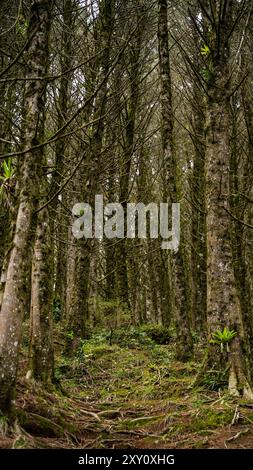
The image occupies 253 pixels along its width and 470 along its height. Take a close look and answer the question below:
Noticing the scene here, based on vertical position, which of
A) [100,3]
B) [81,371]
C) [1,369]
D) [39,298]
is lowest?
[81,371]

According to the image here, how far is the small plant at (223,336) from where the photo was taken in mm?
5383

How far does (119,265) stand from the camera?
1241 cm

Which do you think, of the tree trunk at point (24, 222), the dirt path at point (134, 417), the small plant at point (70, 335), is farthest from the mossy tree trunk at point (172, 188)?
the tree trunk at point (24, 222)

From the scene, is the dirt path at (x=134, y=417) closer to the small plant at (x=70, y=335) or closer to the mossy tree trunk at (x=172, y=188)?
the mossy tree trunk at (x=172, y=188)

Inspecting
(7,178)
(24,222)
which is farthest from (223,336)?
(7,178)

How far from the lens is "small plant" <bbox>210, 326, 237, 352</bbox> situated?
538cm

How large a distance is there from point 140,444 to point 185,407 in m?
1.10

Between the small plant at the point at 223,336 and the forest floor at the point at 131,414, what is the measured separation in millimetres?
476

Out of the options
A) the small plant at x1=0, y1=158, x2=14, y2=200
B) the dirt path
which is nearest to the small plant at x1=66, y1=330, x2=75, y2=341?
the dirt path

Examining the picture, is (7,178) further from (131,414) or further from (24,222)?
(131,414)

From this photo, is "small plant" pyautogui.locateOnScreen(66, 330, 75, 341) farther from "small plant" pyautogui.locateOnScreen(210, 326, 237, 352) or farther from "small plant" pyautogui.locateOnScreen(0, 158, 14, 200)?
"small plant" pyautogui.locateOnScreen(0, 158, 14, 200)

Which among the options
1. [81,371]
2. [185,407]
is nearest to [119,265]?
[81,371]

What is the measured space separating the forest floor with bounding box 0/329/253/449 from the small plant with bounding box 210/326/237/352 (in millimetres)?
476
